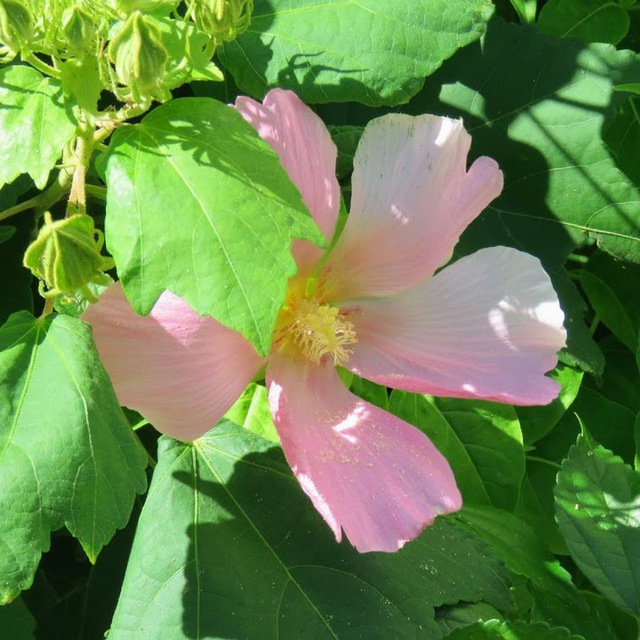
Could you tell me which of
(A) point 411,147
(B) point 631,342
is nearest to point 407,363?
(A) point 411,147

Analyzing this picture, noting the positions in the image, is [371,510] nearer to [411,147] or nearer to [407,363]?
[407,363]

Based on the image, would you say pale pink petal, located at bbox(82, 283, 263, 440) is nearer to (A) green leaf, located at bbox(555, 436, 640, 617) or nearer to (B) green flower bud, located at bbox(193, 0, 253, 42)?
(B) green flower bud, located at bbox(193, 0, 253, 42)

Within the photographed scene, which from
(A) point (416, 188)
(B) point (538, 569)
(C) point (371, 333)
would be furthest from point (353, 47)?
(B) point (538, 569)

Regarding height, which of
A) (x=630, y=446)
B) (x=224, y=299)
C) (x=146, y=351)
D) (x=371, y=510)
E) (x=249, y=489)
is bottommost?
(x=630, y=446)

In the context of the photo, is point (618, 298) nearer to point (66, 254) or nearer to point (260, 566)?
point (260, 566)

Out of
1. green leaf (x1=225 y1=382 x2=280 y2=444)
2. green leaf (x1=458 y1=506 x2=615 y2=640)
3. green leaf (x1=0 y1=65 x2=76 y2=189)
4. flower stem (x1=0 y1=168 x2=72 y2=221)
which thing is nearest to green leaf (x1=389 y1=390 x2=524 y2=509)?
green leaf (x1=458 y1=506 x2=615 y2=640)

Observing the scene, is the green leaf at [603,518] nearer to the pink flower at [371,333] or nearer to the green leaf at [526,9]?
the pink flower at [371,333]
